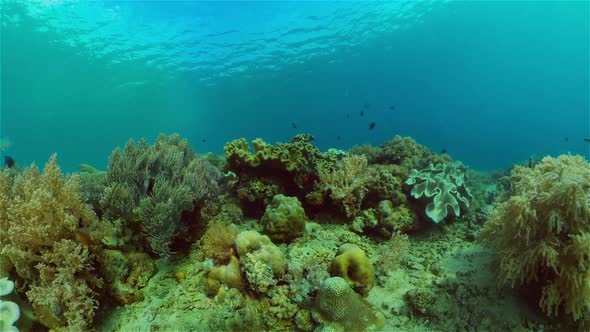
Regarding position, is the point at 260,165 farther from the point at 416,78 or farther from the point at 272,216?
the point at 416,78

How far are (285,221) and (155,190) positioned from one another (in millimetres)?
2134

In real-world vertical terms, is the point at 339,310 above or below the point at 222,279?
above

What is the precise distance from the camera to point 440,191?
6395 millimetres

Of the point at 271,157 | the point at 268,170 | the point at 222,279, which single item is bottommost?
the point at 222,279

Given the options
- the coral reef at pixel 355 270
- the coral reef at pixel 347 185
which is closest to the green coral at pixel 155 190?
the coral reef at pixel 347 185

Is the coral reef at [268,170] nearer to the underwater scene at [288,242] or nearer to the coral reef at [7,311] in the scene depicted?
the underwater scene at [288,242]

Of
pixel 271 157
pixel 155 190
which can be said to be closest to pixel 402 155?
pixel 271 157

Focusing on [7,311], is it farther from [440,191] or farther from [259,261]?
[440,191]

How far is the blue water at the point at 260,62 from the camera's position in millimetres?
33344

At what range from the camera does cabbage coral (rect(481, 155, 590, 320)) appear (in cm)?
336

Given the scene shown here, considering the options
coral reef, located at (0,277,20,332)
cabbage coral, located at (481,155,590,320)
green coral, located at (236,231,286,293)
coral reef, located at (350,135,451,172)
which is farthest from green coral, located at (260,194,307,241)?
coral reef, located at (350,135,451,172)

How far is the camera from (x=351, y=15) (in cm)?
3528

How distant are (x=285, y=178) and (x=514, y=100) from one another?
15311 centimetres

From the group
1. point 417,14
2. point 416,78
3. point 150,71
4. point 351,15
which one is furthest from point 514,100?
point 150,71
